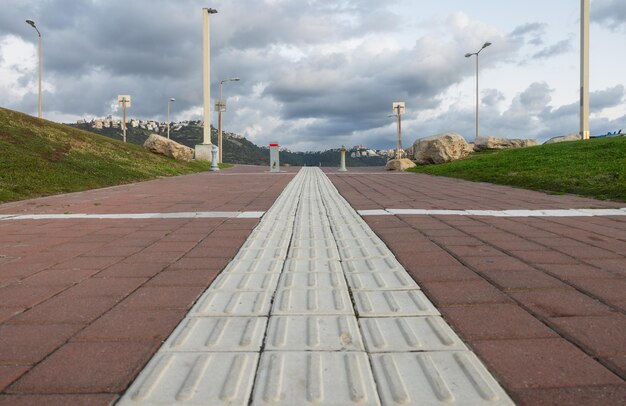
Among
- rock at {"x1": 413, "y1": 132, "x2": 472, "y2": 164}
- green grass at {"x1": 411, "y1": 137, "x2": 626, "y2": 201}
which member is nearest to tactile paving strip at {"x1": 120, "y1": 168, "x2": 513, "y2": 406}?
green grass at {"x1": 411, "y1": 137, "x2": 626, "y2": 201}

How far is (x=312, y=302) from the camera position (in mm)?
2758

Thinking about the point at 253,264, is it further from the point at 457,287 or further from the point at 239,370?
the point at 239,370

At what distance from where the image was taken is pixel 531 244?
436cm

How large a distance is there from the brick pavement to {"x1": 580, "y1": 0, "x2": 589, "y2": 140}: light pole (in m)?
22.8

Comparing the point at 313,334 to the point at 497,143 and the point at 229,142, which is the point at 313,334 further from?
the point at 229,142

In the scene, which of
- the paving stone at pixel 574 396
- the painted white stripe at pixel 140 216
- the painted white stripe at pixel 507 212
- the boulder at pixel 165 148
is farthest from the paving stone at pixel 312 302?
the boulder at pixel 165 148

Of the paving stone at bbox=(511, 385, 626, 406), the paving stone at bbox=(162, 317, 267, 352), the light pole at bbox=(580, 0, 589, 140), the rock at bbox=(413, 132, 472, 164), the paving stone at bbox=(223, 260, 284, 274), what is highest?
the light pole at bbox=(580, 0, 589, 140)

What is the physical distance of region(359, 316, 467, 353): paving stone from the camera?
2111 mm

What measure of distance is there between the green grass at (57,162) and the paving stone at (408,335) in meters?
8.55

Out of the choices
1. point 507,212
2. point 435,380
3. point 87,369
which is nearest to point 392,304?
point 435,380

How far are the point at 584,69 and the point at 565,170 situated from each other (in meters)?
17.3

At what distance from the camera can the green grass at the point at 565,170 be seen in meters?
9.40

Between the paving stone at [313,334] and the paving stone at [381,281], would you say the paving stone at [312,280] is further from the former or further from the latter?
the paving stone at [313,334]

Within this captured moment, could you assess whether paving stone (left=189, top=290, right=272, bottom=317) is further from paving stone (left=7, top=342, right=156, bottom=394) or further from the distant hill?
the distant hill
